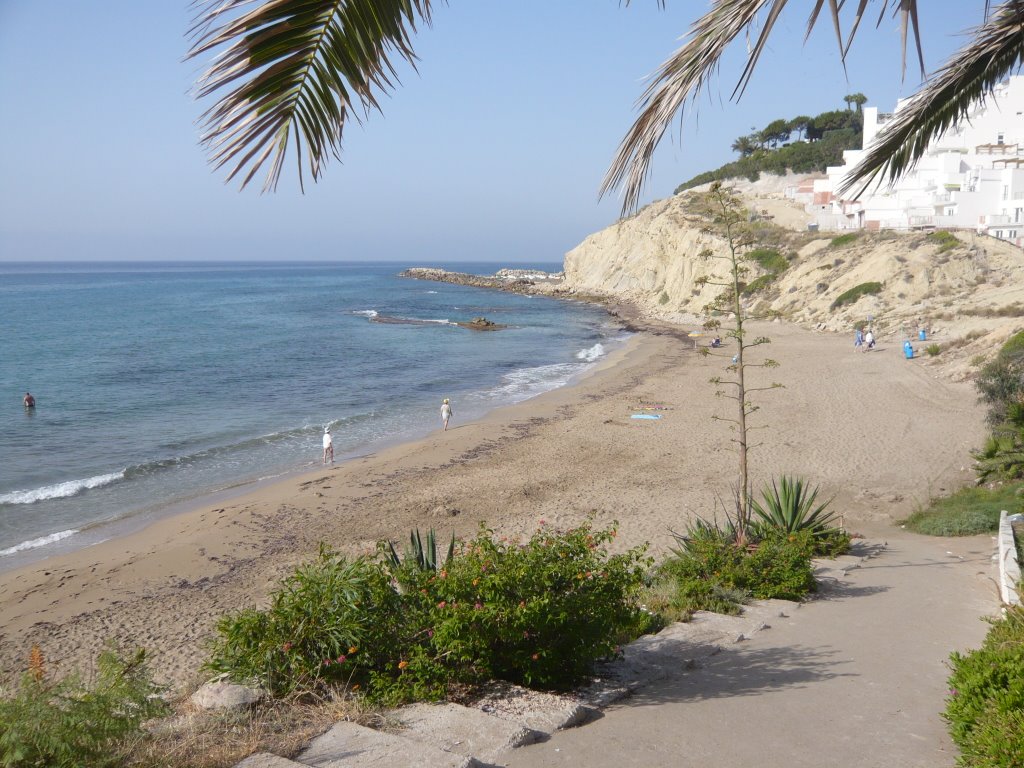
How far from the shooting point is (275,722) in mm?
4254

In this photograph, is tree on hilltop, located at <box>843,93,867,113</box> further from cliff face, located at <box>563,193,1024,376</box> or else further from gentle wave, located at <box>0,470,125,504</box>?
gentle wave, located at <box>0,470,125,504</box>

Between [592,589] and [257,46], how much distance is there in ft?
13.1

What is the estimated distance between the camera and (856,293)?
4100 centimetres

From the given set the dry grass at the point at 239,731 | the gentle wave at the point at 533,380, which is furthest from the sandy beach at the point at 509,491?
the dry grass at the point at 239,731

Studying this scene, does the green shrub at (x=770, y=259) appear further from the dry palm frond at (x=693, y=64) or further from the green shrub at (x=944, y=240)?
the dry palm frond at (x=693, y=64)

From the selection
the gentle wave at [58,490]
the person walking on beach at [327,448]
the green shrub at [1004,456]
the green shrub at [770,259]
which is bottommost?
the gentle wave at [58,490]

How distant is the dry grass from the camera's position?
3.59 meters

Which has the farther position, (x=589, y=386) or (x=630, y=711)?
(x=589, y=386)

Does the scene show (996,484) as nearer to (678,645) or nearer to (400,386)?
(678,645)

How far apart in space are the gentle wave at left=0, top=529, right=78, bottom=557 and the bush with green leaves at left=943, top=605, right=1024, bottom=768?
1492 centimetres

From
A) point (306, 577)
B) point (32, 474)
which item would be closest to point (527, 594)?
point (306, 577)

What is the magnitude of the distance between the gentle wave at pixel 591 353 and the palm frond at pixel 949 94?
109 feet

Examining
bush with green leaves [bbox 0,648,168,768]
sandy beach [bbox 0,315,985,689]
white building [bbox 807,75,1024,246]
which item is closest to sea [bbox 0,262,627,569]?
sandy beach [bbox 0,315,985,689]

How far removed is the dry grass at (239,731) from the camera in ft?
11.8
